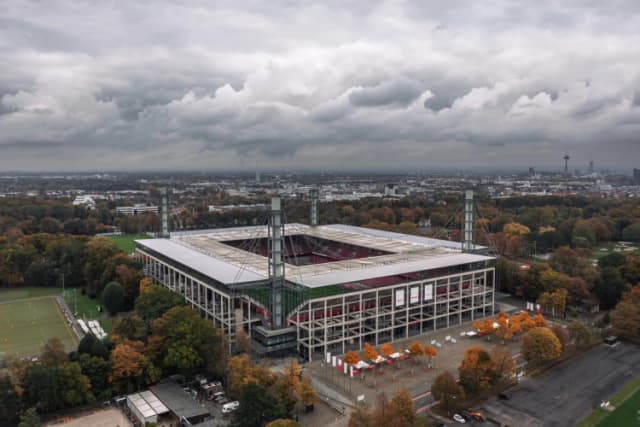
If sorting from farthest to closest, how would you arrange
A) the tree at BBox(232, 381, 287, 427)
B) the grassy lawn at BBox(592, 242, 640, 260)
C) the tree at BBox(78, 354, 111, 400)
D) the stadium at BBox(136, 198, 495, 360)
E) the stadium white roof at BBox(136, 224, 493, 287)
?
1. the grassy lawn at BBox(592, 242, 640, 260)
2. the stadium white roof at BBox(136, 224, 493, 287)
3. the stadium at BBox(136, 198, 495, 360)
4. the tree at BBox(78, 354, 111, 400)
5. the tree at BBox(232, 381, 287, 427)

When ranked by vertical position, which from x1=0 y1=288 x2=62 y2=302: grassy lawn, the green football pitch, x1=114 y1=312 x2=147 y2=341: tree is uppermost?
x1=114 y1=312 x2=147 y2=341: tree

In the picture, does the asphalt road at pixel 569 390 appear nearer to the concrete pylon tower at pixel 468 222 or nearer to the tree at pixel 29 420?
the concrete pylon tower at pixel 468 222

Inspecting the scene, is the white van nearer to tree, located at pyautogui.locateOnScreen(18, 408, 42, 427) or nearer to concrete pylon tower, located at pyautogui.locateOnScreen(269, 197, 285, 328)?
tree, located at pyautogui.locateOnScreen(18, 408, 42, 427)

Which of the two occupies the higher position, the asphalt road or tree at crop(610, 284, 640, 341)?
tree at crop(610, 284, 640, 341)

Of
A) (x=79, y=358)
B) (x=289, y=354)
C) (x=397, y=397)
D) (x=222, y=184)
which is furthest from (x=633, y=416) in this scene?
(x=222, y=184)

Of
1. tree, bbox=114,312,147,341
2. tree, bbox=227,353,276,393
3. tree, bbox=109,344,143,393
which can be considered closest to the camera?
tree, bbox=227,353,276,393

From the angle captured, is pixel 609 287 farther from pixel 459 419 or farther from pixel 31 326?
pixel 31 326

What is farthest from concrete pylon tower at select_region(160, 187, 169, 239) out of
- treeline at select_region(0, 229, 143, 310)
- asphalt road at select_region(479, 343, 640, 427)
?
asphalt road at select_region(479, 343, 640, 427)

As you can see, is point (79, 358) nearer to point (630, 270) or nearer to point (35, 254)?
point (35, 254)
